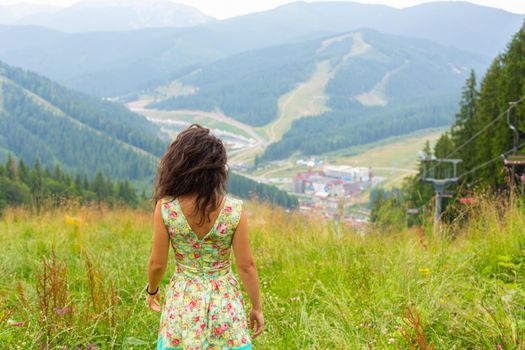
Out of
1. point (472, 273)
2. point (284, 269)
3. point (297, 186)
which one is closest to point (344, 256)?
point (284, 269)

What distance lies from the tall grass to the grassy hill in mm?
109983

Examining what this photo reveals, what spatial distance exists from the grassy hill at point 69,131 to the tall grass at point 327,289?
361 ft

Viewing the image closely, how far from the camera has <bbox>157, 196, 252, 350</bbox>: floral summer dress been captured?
2.54m

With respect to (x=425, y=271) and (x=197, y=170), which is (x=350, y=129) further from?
(x=197, y=170)

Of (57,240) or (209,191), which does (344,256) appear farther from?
(57,240)

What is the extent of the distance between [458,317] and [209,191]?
6.24 ft

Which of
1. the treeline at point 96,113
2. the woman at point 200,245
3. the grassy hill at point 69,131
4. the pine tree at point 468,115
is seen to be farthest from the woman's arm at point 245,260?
the treeline at point 96,113

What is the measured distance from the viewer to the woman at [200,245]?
2484 mm

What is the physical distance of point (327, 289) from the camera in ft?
13.9

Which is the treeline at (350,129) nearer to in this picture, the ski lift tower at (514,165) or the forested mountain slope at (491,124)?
the forested mountain slope at (491,124)

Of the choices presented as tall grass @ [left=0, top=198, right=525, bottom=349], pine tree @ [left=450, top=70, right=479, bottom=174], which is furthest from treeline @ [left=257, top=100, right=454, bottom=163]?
tall grass @ [left=0, top=198, right=525, bottom=349]

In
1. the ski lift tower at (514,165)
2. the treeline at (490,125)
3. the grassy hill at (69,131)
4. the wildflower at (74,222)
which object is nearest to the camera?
the ski lift tower at (514,165)

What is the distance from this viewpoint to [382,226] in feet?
19.4

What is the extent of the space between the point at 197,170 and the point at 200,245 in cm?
40
